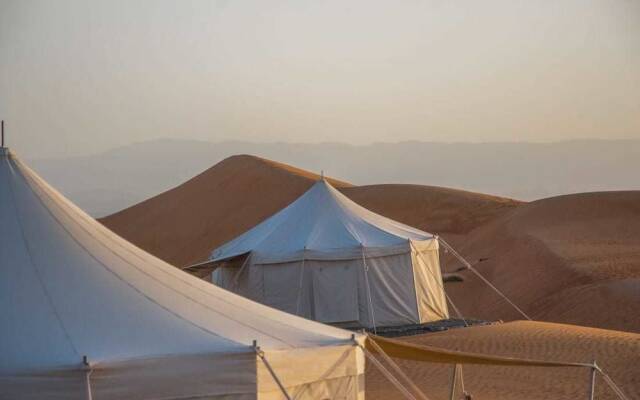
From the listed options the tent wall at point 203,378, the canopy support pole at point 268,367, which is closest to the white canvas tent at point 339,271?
the tent wall at point 203,378

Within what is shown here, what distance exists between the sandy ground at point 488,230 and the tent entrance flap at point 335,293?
9146 millimetres

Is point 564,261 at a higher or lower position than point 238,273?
higher

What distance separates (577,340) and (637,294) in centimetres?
1168

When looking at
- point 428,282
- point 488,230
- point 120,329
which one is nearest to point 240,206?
point 488,230

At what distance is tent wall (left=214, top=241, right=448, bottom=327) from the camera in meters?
25.9

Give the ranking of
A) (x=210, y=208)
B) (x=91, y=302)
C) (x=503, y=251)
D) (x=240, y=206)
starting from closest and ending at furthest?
1. (x=91, y=302)
2. (x=503, y=251)
3. (x=240, y=206)
4. (x=210, y=208)

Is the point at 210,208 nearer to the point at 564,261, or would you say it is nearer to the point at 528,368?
the point at 564,261

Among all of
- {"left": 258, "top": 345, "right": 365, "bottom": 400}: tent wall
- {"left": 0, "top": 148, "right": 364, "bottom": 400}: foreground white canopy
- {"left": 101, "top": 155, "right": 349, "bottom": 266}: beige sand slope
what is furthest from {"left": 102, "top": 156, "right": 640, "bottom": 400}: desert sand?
{"left": 0, "top": 148, "right": 364, "bottom": 400}: foreground white canopy

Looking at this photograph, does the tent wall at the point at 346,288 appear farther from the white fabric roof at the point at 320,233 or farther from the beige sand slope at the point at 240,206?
the beige sand slope at the point at 240,206

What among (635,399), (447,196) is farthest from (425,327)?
(447,196)

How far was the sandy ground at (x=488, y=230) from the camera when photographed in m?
36.7

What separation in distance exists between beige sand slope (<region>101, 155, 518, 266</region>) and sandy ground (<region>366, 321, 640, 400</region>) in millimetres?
34323

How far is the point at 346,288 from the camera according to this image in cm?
2603

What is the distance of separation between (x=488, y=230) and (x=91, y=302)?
43239 millimetres
